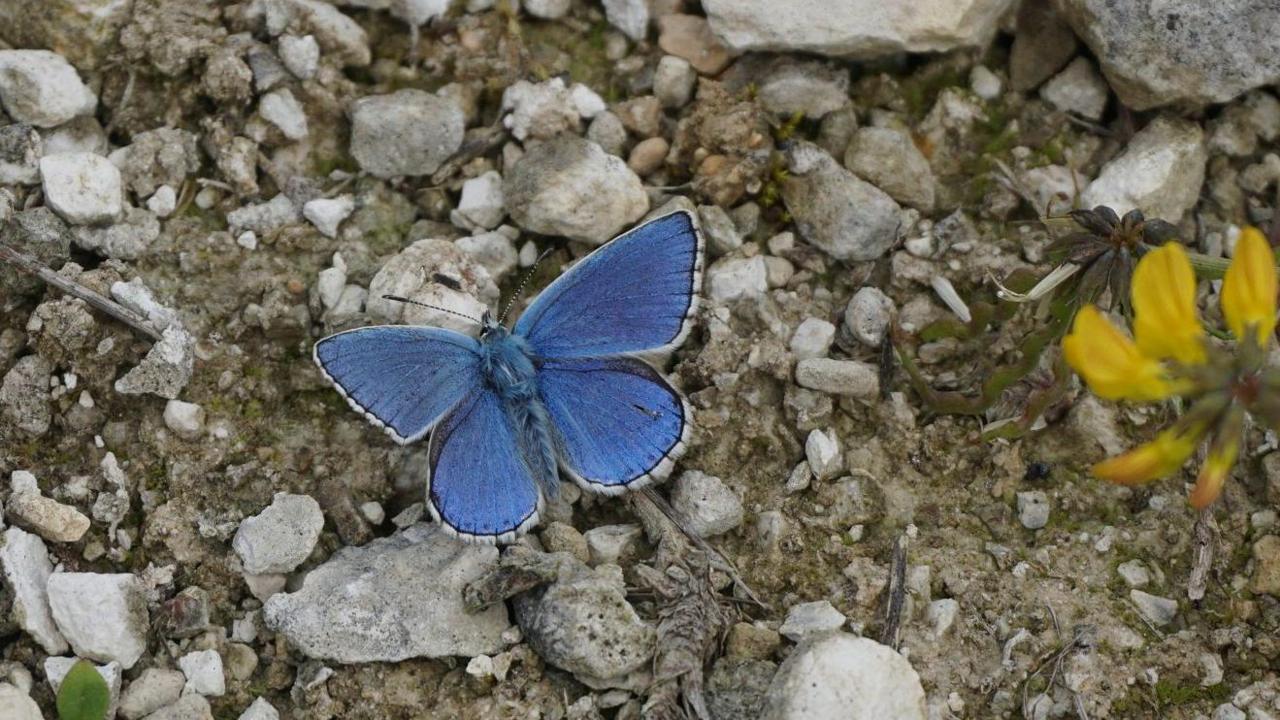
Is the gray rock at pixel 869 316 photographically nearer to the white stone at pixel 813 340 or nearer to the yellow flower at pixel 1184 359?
the white stone at pixel 813 340

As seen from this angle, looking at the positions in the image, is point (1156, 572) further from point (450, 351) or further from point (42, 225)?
point (42, 225)

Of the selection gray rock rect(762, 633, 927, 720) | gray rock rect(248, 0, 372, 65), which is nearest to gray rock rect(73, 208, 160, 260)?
gray rock rect(248, 0, 372, 65)

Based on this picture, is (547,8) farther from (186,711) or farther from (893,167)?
(186,711)

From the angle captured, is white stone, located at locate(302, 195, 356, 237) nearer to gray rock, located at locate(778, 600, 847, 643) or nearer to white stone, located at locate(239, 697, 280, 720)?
white stone, located at locate(239, 697, 280, 720)

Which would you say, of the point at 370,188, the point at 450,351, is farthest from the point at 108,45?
the point at 450,351

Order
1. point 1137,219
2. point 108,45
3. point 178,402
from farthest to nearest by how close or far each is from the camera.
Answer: point 108,45 < point 178,402 < point 1137,219
